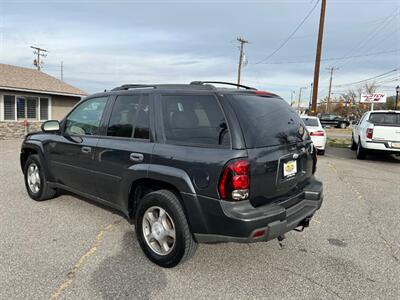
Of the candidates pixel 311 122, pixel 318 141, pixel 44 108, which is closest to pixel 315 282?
pixel 318 141

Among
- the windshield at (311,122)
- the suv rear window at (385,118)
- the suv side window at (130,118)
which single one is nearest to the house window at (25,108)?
the windshield at (311,122)

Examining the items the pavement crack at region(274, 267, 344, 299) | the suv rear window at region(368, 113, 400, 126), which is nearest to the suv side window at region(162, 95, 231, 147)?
the pavement crack at region(274, 267, 344, 299)

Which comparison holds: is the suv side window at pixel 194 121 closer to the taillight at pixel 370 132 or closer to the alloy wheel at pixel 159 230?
the alloy wheel at pixel 159 230

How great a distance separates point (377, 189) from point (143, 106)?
5481 mm

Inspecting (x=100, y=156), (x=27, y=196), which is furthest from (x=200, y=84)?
(x=27, y=196)

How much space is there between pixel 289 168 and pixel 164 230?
1395 millimetres

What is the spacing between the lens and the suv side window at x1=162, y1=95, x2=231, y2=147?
114 inches

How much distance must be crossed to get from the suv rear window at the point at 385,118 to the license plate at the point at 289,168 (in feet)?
27.5

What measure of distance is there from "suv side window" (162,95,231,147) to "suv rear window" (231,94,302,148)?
0.19m

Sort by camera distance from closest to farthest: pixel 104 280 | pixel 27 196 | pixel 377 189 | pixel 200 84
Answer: pixel 104 280
pixel 200 84
pixel 27 196
pixel 377 189

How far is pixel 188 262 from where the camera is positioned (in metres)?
3.32

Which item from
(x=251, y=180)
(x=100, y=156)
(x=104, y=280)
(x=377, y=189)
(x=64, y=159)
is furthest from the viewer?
(x=377, y=189)

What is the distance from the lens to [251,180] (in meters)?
2.78

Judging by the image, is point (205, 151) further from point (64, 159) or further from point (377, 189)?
point (377, 189)
